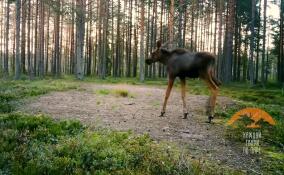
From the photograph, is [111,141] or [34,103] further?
[34,103]

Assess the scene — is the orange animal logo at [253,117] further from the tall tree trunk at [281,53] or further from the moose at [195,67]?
the tall tree trunk at [281,53]

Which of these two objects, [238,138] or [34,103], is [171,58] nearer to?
[238,138]

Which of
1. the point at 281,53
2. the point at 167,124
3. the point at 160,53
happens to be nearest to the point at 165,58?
the point at 160,53

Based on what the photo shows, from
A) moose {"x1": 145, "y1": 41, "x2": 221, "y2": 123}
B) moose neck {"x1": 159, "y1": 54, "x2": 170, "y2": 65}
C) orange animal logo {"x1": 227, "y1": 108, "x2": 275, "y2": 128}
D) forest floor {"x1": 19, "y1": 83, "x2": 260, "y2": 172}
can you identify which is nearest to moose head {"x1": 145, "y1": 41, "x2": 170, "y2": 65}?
moose neck {"x1": 159, "y1": 54, "x2": 170, "y2": 65}

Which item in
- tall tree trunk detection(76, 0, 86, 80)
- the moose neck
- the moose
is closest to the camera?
the moose

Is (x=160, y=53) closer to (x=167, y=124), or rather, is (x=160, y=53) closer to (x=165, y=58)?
(x=165, y=58)

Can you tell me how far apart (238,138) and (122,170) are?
3813 millimetres

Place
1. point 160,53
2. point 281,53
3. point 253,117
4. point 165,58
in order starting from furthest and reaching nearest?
point 281,53
point 160,53
point 165,58
point 253,117

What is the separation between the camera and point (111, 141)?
26.8 ft

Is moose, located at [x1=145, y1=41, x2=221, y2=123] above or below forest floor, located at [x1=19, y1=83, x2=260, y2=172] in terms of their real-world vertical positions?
above

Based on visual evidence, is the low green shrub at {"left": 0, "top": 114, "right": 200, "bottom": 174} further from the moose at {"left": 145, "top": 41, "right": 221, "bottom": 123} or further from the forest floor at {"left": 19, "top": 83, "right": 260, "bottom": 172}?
the moose at {"left": 145, "top": 41, "right": 221, "bottom": 123}

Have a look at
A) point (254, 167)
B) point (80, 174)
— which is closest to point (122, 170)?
point (80, 174)

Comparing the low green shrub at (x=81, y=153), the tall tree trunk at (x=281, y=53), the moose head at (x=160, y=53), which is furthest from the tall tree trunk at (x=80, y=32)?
the tall tree trunk at (x=281, y=53)

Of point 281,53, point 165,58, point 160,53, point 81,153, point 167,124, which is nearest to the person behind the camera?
point 81,153
